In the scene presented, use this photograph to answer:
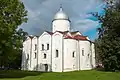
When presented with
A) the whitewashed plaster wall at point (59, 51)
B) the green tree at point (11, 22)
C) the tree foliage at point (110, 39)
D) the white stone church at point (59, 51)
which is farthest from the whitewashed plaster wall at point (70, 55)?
the green tree at point (11, 22)

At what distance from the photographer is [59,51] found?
222 feet

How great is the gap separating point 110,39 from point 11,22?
49.0 feet

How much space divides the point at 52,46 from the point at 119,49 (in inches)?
1358

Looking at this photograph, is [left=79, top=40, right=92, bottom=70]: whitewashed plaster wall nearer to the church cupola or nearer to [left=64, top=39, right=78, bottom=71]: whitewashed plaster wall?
[left=64, top=39, right=78, bottom=71]: whitewashed plaster wall

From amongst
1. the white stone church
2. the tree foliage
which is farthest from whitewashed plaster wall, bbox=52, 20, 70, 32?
the tree foliage

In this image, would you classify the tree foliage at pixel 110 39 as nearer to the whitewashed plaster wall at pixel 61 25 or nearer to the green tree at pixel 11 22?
the green tree at pixel 11 22

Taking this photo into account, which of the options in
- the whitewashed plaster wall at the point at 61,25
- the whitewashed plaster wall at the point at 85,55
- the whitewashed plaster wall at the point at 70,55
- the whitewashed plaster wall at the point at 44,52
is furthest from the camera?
the whitewashed plaster wall at the point at 61,25

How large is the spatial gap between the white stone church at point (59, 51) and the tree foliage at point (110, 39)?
2841 centimetres

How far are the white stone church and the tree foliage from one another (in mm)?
28409

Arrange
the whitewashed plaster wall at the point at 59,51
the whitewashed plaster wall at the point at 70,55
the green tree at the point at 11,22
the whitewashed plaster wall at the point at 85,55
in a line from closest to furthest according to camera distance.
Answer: the green tree at the point at 11,22 → the whitewashed plaster wall at the point at 59,51 → the whitewashed plaster wall at the point at 70,55 → the whitewashed plaster wall at the point at 85,55

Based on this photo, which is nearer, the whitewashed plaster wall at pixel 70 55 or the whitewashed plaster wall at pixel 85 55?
the whitewashed plaster wall at pixel 70 55

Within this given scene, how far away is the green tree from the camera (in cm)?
3083

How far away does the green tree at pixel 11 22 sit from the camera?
30834 millimetres

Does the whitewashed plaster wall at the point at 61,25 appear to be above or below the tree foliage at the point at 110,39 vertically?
above
